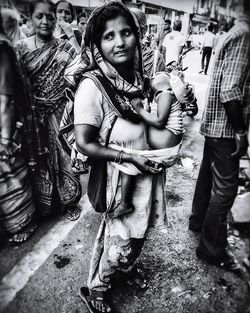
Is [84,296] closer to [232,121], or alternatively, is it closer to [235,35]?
[232,121]

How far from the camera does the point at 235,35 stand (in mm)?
1530

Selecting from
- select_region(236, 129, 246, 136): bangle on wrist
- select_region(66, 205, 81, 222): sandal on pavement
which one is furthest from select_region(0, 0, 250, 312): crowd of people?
select_region(66, 205, 81, 222): sandal on pavement

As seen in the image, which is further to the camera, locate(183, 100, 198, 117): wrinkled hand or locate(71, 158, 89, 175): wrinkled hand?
locate(183, 100, 198, 117): wrinkled hand

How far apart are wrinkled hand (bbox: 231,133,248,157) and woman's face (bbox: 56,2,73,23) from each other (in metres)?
1.38

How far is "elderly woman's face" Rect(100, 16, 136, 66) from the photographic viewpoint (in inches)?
61.9

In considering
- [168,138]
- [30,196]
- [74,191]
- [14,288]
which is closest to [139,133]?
[168,138]

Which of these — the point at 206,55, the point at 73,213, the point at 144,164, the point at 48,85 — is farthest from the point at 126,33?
the point at 73,213

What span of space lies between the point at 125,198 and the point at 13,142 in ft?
2.34

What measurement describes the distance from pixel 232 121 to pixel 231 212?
0.66 metres

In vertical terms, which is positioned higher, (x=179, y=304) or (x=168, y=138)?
(x=168, y=138)

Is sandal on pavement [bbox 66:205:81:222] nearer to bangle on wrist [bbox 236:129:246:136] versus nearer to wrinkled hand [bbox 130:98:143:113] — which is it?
wrinkled hand [bbox 130:98:143:113]

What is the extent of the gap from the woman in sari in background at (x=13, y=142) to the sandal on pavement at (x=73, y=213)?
80 cm

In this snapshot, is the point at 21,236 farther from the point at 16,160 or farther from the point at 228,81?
the point at 228,81

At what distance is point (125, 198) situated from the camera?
178cm
